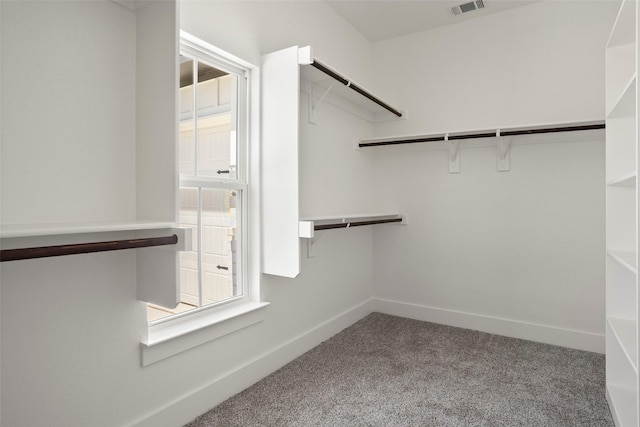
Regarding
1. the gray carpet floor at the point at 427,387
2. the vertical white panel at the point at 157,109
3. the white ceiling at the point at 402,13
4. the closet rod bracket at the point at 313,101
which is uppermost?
the white ceiling at the point at 402,13

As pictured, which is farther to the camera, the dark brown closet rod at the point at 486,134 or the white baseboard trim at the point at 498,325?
the white baseboard trim at the point at 498,325

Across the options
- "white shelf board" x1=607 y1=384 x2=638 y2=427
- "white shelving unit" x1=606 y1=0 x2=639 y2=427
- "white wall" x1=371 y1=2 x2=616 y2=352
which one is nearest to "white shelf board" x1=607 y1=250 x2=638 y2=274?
"white shelving unit" x1=606 y1=0 x2=639 y2=427

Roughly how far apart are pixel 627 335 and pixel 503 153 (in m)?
1.61

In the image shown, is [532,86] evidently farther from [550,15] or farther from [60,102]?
[60,102]

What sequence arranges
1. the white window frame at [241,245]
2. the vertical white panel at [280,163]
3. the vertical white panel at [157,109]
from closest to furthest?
1. the vertical white panel at [157,109]
2. the white window frame at [241,245]
3. the vertical white panel at [280,163]

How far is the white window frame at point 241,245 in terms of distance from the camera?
6.03 ft

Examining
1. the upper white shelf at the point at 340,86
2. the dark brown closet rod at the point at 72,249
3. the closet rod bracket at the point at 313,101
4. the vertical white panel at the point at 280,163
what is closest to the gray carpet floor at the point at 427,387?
the vertical white panel at the point at 280,163

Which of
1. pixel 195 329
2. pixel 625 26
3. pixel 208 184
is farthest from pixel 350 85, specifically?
pixel 195 329

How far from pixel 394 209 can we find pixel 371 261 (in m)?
0.54

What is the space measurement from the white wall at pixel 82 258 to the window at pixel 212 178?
18cm

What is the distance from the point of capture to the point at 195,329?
6.00 ft

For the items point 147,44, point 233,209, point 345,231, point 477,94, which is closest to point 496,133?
point 477,94

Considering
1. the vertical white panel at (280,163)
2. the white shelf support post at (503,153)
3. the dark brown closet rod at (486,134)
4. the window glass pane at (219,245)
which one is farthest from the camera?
the white shelf support post at (503,153)

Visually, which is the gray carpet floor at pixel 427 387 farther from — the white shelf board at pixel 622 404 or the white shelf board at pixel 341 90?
the white shelf board at pixel 341 90
